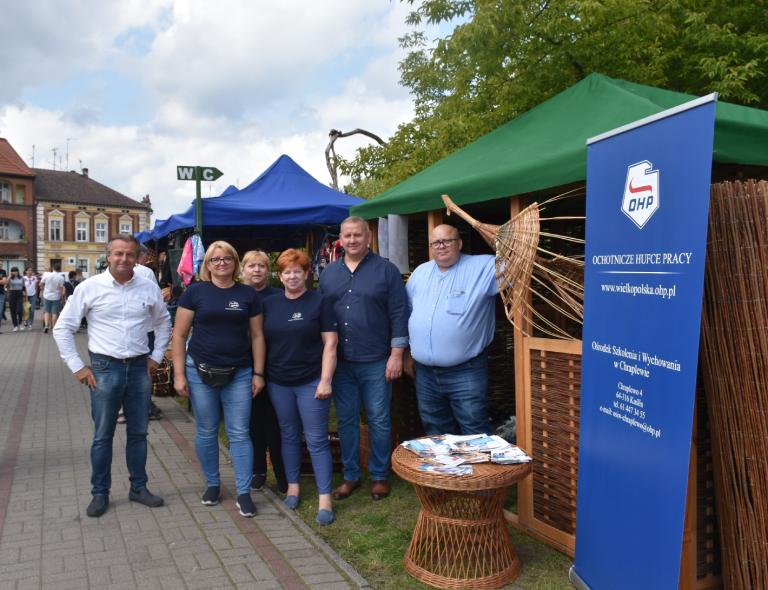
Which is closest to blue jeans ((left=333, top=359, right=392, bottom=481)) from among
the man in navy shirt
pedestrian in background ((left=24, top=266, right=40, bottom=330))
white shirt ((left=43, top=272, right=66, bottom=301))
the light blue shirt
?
the man in navy shirt

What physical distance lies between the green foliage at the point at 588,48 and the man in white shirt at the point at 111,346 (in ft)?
15.8

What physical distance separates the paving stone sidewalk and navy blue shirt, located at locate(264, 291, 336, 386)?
92 cm

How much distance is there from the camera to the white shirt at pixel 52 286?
16.0m

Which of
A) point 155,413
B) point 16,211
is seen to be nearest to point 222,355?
point 155,413

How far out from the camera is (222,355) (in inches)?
159

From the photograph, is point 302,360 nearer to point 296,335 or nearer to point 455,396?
point 296,335

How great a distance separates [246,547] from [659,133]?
297 centimetres

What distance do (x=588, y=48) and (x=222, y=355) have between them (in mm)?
5518

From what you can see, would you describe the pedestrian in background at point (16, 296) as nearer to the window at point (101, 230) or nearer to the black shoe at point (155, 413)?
the black shoe at point (155, 413)

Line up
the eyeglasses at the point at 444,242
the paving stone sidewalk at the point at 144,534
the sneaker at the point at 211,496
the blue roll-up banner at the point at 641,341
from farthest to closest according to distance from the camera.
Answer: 1. the sneaker at the point at 211,496
2. the eyeglasses at the point at 444,242
3. the paving stone sidewalk at the point at 144,534
4. the blue roll-up banner at the point at 641,341

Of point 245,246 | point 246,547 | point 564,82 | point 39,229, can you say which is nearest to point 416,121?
point 245,246

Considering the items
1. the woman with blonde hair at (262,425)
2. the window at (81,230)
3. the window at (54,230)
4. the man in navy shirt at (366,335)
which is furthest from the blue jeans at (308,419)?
the window at (81,230)

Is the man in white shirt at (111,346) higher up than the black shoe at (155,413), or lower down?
higher up

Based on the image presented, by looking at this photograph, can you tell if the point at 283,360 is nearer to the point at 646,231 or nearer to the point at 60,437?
the point at 646,231
